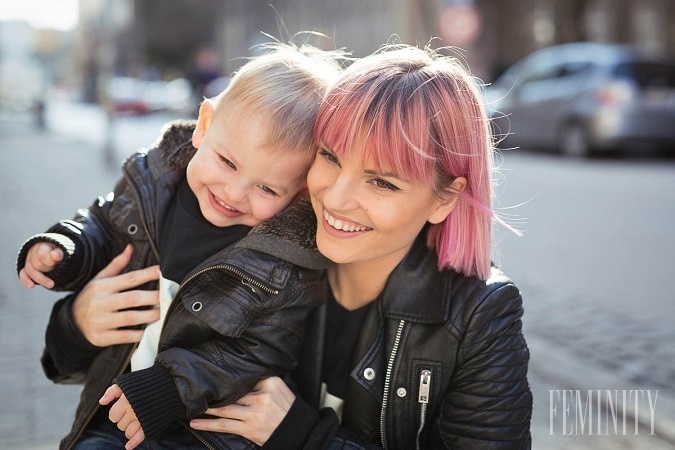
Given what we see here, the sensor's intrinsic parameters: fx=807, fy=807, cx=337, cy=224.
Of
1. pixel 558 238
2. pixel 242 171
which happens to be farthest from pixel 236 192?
pixel 558 238

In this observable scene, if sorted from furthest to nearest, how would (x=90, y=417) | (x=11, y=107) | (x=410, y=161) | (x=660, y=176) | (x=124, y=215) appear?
(x=11, y=107) → (x=660, y=176) → (x=124, y=215) → (x=90, y=417) → (x=410, y=161)

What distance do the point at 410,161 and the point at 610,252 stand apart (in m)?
5.07

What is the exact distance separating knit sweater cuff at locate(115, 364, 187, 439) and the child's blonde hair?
701 millimetres

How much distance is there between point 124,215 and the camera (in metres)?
2.31

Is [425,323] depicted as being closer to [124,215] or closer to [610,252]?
[124,215]

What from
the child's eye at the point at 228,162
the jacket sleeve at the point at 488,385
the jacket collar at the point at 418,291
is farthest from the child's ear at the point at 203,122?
the jacket sleeve at the point at 488,385

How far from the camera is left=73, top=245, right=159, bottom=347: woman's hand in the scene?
220 centimetres

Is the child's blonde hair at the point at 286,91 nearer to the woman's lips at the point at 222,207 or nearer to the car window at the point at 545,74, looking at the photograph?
the woman's lips at the point at 222,207

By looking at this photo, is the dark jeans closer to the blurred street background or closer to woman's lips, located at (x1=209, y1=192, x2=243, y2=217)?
woman's lips, located at (x1=209, y1=192, x2=243, y2=217)

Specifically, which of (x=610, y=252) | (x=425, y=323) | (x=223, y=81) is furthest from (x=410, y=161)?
(x=223, y=81)

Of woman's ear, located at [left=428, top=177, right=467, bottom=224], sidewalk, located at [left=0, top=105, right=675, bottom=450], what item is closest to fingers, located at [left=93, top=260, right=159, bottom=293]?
woman's ear, located at [left=428, top=177, right=467, bottom=224]

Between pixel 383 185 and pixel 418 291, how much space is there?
0.31m

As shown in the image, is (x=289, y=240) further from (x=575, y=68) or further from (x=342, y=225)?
(x=575, y=68)

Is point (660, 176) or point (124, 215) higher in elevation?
point (124, 215)
